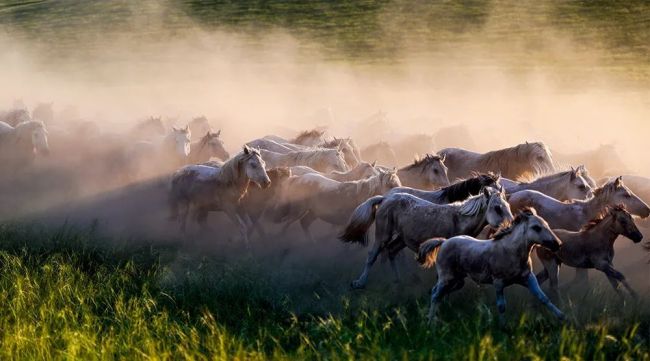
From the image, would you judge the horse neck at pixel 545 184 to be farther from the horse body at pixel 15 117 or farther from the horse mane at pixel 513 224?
the horse body at pixel 15 117

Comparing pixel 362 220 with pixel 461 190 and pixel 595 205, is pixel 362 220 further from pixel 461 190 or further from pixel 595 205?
pixel 595 205

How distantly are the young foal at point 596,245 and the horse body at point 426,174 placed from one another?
324 cm

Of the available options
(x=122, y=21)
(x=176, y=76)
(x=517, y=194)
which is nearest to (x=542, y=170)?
(x=517, y=194)

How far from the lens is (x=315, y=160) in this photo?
16.5 meters

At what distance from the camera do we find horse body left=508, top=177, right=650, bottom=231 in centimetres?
1194

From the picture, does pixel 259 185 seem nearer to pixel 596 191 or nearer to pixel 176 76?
pixel 596 191

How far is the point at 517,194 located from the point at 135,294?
5.31m

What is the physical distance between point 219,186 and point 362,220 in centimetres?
373

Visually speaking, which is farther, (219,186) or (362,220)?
(219,186)

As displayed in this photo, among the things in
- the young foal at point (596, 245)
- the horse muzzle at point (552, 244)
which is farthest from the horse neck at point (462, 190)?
the horse muzzle at point (552, 244)

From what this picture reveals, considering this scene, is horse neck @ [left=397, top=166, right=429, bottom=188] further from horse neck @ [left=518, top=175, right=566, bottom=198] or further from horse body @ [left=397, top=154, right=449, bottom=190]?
horse neck @ [left=518, top=175, right=566, bottom=198]

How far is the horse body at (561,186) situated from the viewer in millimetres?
12984

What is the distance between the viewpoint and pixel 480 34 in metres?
55.1

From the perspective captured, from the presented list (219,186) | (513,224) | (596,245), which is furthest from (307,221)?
(513,224)
